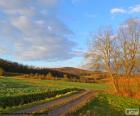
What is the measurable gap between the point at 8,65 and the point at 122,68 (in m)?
74.6

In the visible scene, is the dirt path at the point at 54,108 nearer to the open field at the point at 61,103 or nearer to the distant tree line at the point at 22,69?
the open field at the point at 61,103

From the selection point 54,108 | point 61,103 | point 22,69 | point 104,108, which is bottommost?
point 104,108

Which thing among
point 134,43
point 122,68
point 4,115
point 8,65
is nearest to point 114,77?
point 122,68

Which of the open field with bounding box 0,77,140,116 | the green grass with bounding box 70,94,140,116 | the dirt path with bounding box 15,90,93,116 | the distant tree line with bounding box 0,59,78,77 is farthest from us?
the distant tree line with bounding box 0,59,78,77

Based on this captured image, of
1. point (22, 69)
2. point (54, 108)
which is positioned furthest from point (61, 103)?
point (22, 69)

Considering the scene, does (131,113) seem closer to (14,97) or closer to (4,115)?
(4,115)

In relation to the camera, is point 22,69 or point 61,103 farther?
point 22,69

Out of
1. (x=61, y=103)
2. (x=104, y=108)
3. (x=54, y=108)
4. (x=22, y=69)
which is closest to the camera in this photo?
(x=54, y=108)

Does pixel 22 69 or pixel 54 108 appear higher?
pixel 22 69

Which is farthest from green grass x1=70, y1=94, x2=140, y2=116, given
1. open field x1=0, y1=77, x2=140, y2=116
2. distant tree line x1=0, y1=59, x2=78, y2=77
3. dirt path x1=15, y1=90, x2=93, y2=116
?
distant tree line x1=0, y1=59, x2=78, y2=77

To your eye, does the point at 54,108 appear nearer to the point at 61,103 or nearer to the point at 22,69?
the point at 61,103

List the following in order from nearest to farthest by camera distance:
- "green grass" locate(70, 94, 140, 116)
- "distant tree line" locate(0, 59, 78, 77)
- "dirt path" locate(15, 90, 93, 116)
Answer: "dirt path" locate(15, 90, 93, 116)
"green grass" locate(70, 94, 140, 116)
"distant tree line" locate(0, 59, 78, 77)

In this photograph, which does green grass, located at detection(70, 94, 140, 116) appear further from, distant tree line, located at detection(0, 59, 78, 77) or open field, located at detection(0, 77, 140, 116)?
distant tree line, located at detection(0, 59, 78, 77)

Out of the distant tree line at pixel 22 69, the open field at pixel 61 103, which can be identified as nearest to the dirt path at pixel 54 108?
the open field at pixel 61 103
